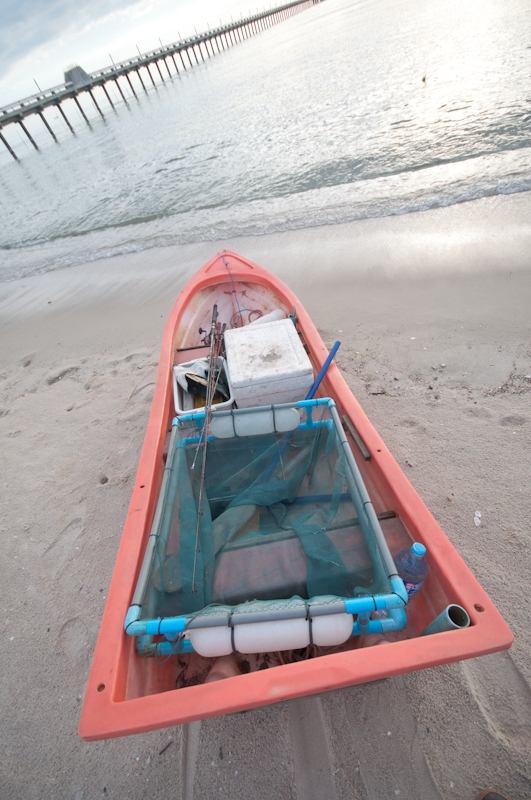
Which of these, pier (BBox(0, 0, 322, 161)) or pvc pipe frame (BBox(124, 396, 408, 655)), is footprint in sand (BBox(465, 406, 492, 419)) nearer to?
pvc pipe frame (BBox(124, 396, 408, 655))

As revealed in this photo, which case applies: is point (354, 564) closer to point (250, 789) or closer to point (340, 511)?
point (340, 511)

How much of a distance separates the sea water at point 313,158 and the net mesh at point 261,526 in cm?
798

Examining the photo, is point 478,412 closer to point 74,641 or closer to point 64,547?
point 74,641

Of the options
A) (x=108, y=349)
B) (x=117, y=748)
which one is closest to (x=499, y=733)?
(x=117, y=748)

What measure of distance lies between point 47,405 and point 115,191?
14932 millimetres

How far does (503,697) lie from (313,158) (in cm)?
1489

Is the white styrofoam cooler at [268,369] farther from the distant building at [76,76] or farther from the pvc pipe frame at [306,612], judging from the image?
the distant building at [76,76]

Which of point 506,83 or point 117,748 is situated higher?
point 117,748

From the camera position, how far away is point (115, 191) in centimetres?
1644

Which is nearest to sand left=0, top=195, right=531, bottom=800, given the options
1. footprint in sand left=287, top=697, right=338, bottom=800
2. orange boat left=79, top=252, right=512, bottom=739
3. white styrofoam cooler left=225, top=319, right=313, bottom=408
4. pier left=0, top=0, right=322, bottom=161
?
footprint in sand left=287, top=697, right=338, bottom=800

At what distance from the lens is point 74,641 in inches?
112

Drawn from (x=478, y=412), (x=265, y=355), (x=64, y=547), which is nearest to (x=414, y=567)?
(x=265, y=355)

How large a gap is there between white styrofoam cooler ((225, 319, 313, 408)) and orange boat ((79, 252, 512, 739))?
0.03 metres

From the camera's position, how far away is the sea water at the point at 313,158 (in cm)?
986
